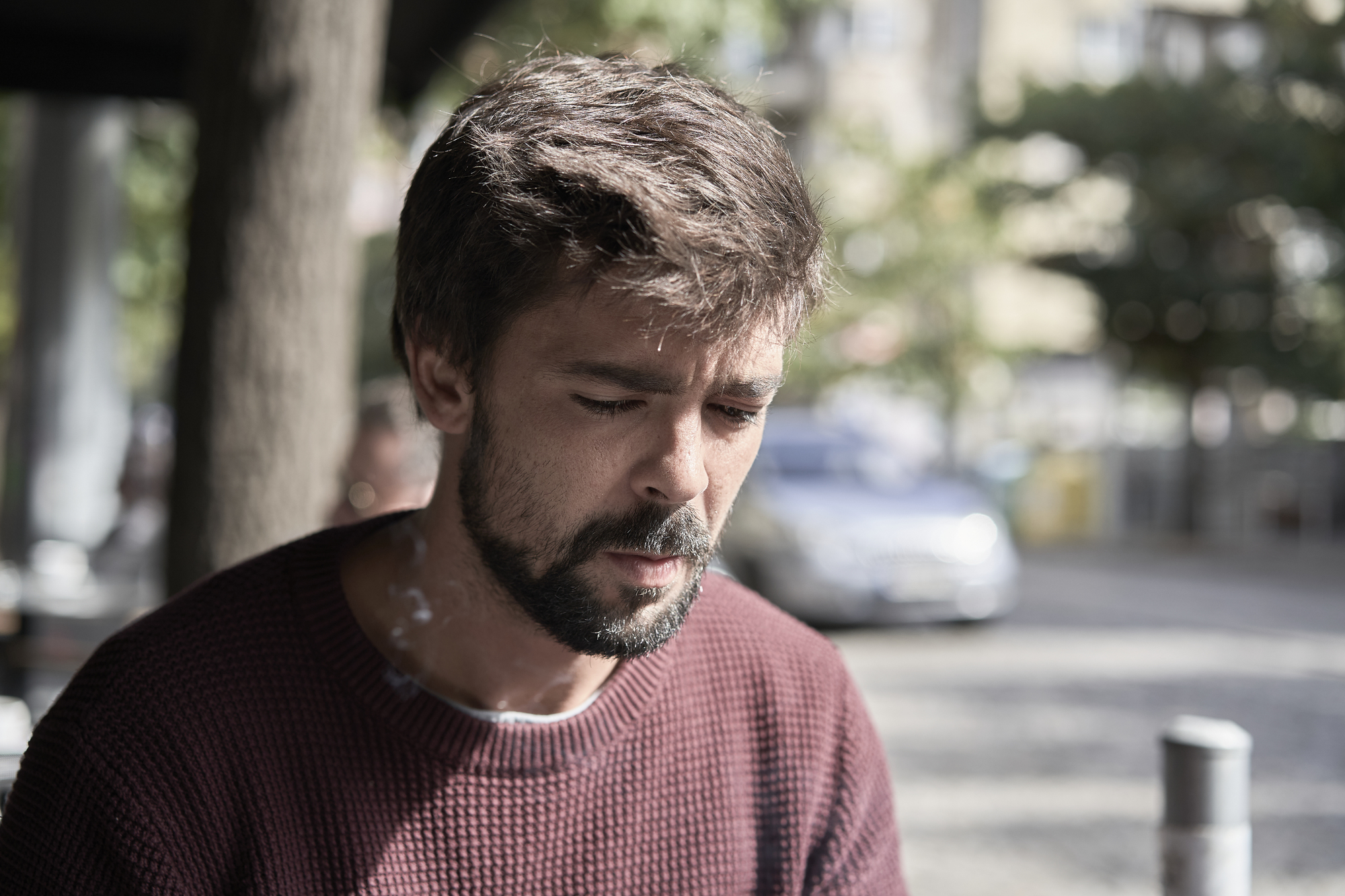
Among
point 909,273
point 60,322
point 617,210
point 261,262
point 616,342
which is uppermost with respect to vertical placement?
point 909,273

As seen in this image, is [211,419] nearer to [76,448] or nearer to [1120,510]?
[76,448]

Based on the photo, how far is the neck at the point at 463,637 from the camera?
1.57 metres

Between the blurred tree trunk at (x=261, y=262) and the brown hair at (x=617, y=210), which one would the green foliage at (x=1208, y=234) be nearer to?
the blurred tree trunk at (x=261, y=262)

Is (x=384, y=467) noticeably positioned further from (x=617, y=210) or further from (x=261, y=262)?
(x=617, y=210)

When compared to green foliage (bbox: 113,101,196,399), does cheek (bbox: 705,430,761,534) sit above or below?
below

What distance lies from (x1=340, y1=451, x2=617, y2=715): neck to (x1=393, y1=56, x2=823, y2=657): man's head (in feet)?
0.18

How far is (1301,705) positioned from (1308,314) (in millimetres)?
12222

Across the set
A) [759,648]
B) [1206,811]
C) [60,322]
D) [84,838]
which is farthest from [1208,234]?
Result: [84,838]

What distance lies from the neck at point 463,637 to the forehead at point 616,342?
26cm

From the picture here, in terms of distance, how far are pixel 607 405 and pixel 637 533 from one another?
0.47 ft

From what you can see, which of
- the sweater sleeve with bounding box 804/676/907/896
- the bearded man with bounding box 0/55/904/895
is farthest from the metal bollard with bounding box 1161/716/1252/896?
the bearded man with bounding box 0/55/904/895

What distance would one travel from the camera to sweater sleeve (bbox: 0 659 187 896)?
1.37 m

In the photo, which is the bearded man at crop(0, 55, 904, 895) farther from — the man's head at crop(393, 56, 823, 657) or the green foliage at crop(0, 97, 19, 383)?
the green foliage at crop(0, 97, 19, 383)

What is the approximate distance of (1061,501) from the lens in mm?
21812
